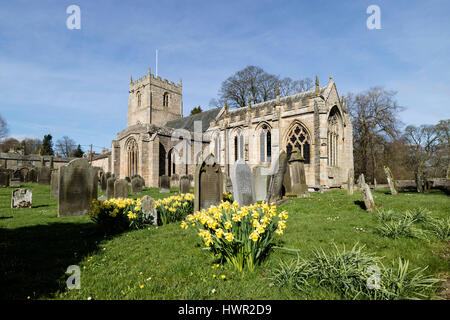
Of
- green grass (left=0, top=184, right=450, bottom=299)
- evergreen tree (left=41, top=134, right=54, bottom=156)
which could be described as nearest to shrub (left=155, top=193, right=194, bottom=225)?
green grass (left=0, top=184, right=450, bottom=299)

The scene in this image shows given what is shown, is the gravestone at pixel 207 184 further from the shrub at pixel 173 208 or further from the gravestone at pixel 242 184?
the gravestone at pixel 242 184

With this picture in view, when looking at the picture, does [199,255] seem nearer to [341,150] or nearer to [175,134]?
[341,150]

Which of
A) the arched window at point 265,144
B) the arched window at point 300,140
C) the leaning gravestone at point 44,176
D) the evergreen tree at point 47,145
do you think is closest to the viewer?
the arched window at point 300,140

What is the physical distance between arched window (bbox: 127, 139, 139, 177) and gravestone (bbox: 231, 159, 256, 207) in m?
18.2

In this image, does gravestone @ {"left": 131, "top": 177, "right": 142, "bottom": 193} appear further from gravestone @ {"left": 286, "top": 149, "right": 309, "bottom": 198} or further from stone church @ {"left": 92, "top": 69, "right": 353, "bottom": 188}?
gravestone @ {"left": 286, "top": 149, "right": 309, "bottom": 198}

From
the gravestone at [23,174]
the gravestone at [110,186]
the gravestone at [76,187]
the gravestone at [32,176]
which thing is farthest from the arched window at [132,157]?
the gravestone at [76,187]

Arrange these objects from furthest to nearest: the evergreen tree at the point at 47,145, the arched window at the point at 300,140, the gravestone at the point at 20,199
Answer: the evergreen tree at the point at 47,145, the arched window at the point at 300,140, the gravestone at the point at 20,199

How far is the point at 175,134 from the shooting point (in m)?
23.4

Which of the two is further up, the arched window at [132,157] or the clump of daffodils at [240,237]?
the arched window at [132,157]

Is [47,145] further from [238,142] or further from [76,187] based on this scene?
[76,187]

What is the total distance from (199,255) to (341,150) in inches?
723

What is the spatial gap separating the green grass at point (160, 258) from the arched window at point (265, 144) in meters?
13.7

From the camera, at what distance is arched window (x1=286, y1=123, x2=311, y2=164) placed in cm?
1722

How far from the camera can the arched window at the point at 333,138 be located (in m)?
18.0
